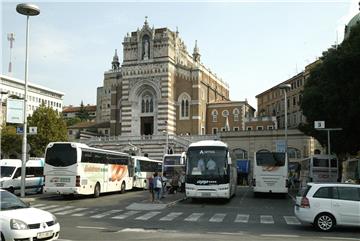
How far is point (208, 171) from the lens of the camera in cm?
2539

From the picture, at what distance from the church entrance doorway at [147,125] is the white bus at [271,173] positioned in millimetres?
48629

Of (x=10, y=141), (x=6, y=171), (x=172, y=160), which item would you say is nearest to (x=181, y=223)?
(x=6, y=171)

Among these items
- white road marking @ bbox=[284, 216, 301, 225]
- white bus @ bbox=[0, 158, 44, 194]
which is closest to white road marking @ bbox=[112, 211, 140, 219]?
white road marking @ bbox=[284, 216, 301, 225]

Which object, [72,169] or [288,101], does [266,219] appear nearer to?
[72,169]

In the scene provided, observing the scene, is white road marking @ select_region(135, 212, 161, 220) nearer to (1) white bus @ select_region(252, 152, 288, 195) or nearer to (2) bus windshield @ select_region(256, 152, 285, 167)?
(1) white bus @ select_region(252, 152, 288, 195)

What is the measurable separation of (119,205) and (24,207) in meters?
13.6

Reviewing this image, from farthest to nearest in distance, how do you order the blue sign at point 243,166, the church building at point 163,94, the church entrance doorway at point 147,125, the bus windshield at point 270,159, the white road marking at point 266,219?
1. the church entrance doorway at point 147,125
2. the church building at point 163,94
3. the blue sign at point 243,166
4. the bus windshield at point 270,159
5. the white road marking at point 266,219

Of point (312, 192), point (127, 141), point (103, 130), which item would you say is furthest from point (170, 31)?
point (312, 192)

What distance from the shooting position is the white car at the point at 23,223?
32.7ft

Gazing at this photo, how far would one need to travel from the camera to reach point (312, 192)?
50.9ft

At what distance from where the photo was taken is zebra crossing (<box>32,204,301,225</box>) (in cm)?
1822

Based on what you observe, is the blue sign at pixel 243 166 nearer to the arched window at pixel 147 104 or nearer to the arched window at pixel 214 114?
the arched window at pixel 214 114

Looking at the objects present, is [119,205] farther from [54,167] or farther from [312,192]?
[312,192]

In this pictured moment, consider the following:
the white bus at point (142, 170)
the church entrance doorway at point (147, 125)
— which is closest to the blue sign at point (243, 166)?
the white bus at point (142, 170)
